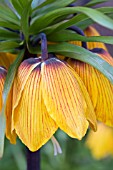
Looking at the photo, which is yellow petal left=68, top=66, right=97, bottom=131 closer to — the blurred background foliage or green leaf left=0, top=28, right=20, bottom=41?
green leaf left=0, top=28, right=20, bottom=41

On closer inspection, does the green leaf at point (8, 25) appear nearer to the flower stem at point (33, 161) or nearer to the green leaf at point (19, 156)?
the flower stem at point (33, 161)

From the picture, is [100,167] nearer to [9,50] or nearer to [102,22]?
[9,50]

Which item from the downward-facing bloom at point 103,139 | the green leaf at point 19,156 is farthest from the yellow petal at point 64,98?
the green leaf at point 19,156

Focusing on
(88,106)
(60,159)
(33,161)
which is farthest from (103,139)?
(88,106)

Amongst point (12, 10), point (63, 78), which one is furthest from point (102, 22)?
point (12, 10)

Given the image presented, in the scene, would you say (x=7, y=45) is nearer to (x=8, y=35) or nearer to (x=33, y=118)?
(x=8, y=35)

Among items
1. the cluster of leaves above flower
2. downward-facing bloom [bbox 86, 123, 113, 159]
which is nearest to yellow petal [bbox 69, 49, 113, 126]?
the cluster of leaves above flower
